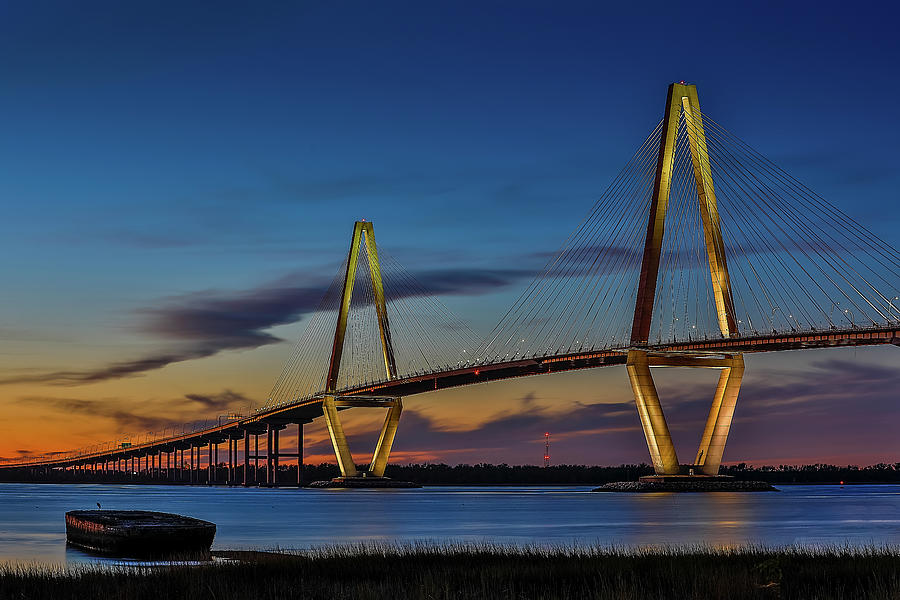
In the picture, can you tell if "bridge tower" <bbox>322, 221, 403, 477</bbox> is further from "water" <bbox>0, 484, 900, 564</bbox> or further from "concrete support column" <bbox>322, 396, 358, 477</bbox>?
"water" <bbox>0, 484, 900, 564</bbox>

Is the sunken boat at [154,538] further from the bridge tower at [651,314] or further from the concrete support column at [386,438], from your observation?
the concrete support column at [386,438]

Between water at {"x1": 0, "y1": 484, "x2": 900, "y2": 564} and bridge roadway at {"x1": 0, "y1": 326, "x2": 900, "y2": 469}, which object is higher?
bridge roadway at {"x1": 0, "y1": 326, "x2": 900, "y2": 469}

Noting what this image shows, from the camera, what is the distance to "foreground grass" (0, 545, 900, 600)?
16.9 metres

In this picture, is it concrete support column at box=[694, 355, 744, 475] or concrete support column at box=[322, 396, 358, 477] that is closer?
concrete support column at box=[694, 355, 744, 475]

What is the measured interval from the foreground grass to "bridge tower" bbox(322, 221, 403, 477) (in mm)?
85964

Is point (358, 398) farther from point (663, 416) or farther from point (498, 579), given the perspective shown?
point (498, 579)

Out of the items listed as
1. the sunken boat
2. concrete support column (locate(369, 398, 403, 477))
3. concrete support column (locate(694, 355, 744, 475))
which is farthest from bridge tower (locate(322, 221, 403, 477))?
the sunken boat

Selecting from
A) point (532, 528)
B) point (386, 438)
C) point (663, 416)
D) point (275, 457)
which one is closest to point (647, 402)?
point (663, 416)

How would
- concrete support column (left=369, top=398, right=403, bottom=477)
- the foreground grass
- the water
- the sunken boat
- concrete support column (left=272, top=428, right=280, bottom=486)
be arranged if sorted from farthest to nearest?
concrete support column (left=272, top=428, right=280, bottom=486) < concrete support column (left=369, top=398, right=403, bottom=477) < the water < the sunken boat < the foreground grass

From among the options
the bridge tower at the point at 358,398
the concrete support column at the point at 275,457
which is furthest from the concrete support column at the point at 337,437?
the concrete support column at the point at 275,457

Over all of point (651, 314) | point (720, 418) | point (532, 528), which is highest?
point (651, 314)

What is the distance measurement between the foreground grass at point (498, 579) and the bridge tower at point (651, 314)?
49105 mm

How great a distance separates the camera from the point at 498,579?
19078 mm

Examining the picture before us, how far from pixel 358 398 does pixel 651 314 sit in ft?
155
